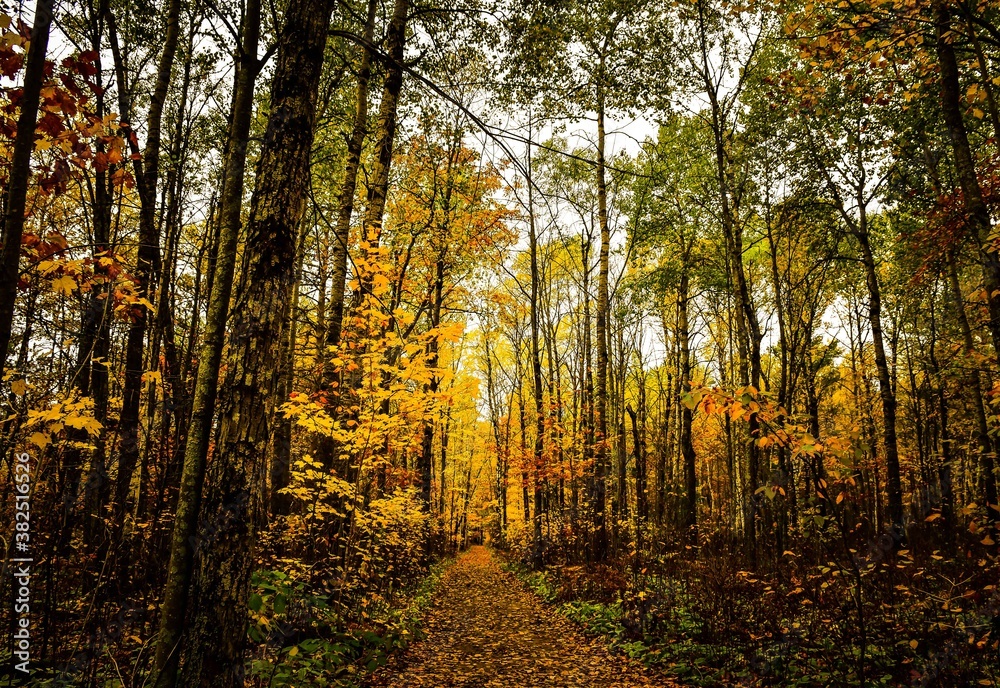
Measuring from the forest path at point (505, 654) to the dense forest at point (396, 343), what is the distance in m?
0.08

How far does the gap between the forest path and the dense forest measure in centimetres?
8

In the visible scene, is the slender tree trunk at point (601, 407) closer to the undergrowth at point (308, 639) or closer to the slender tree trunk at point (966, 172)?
the undergrowth at point (308, 639)

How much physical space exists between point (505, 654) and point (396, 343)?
5031mm

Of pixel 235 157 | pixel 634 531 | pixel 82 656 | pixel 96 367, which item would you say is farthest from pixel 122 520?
pixel 634 531

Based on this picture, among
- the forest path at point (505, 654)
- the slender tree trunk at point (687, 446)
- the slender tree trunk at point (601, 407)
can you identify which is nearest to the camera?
the forest path at point (505, 654)

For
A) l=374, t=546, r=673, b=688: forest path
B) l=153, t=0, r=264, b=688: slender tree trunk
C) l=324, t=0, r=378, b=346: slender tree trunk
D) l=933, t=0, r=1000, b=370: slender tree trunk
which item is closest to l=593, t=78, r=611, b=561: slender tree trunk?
l=374, t=546, r=673, b=688: forest path

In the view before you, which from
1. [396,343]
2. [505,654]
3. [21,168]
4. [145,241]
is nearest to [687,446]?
[505,654]

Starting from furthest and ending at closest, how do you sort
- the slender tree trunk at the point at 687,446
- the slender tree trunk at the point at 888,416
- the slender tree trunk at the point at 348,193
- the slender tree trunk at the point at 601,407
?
the slender tree trunk at the point at 687,446 < the slender tree trunk at the point at 601,407 < the slender tree trunk at the point at 888,416 < the slender tree trunk at the point at 348,193

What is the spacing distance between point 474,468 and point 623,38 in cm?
2814

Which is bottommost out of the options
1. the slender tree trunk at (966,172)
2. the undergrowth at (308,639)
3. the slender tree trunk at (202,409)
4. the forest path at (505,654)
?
the forest path at (505,654)

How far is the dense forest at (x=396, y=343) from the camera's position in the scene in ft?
9.98

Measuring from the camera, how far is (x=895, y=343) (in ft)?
61.5

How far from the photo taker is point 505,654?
7.19 meters

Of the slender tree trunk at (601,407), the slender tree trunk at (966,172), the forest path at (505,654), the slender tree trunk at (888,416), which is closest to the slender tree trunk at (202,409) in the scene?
the forest path at (505,654)
